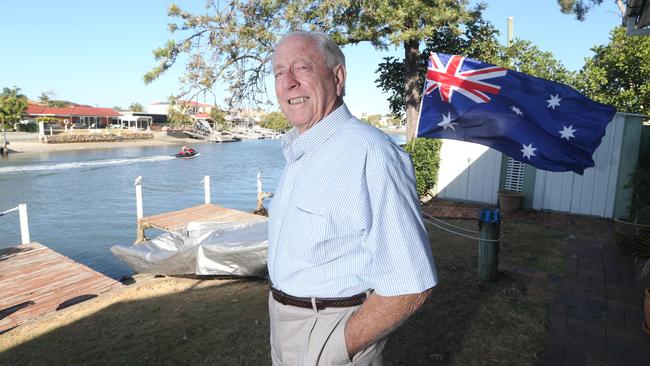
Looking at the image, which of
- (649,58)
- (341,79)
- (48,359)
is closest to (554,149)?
(341,79)

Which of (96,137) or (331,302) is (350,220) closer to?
(331,302)

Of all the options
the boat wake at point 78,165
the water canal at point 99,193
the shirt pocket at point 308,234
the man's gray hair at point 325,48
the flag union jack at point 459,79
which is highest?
the flag union jack at point 459,79

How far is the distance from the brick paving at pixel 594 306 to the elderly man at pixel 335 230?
289cm

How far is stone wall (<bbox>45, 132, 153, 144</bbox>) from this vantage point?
50.4 meters

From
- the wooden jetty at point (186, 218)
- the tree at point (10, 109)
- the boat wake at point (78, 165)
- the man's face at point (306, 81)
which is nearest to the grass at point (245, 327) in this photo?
the man's face at point (306, 81)

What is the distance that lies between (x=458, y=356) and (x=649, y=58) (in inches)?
549

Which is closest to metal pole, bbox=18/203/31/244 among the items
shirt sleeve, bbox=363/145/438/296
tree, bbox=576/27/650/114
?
shirt sleeve, bbox=363/145/438/296

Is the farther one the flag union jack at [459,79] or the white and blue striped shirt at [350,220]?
the flag union jack at [459,79]

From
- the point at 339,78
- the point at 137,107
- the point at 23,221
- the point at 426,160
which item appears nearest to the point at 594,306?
the point at 339,78

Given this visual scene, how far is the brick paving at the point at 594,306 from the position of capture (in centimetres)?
365

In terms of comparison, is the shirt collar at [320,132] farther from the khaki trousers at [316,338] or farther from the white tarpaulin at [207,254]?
the white tarpaulin at [207,254]

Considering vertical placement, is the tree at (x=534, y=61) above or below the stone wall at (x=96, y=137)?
above

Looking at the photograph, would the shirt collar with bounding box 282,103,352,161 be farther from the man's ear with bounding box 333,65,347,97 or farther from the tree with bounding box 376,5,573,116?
the tree with bounding box 376,5,573,116

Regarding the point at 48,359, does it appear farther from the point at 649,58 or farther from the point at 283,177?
the point at 649,58
